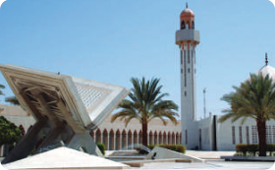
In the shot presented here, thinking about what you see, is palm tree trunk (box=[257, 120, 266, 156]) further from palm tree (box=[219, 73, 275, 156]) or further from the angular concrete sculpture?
the angular concrete sculpture

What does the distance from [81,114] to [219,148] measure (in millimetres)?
24354

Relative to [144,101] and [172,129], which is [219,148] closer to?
[172,129]

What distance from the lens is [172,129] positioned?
48.1m

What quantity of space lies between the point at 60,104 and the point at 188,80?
86.8 feet

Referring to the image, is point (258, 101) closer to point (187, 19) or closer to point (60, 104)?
point (60, 104)

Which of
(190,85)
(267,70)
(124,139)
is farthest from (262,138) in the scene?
(124,139)

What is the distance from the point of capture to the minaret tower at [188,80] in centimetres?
4191

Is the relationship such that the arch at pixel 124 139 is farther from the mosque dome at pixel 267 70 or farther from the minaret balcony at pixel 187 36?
the mosque dome at pixel 267 70

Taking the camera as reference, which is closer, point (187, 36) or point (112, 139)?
point (112, 139)

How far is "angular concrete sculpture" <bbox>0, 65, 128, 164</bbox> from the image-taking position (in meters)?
15.7

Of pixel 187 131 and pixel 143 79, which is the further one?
pixel 187 131

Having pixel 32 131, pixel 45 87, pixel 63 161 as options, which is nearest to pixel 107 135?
pixel 32 131

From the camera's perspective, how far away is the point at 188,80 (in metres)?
41.8

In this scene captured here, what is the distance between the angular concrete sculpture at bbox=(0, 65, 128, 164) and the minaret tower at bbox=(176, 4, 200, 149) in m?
23.9
